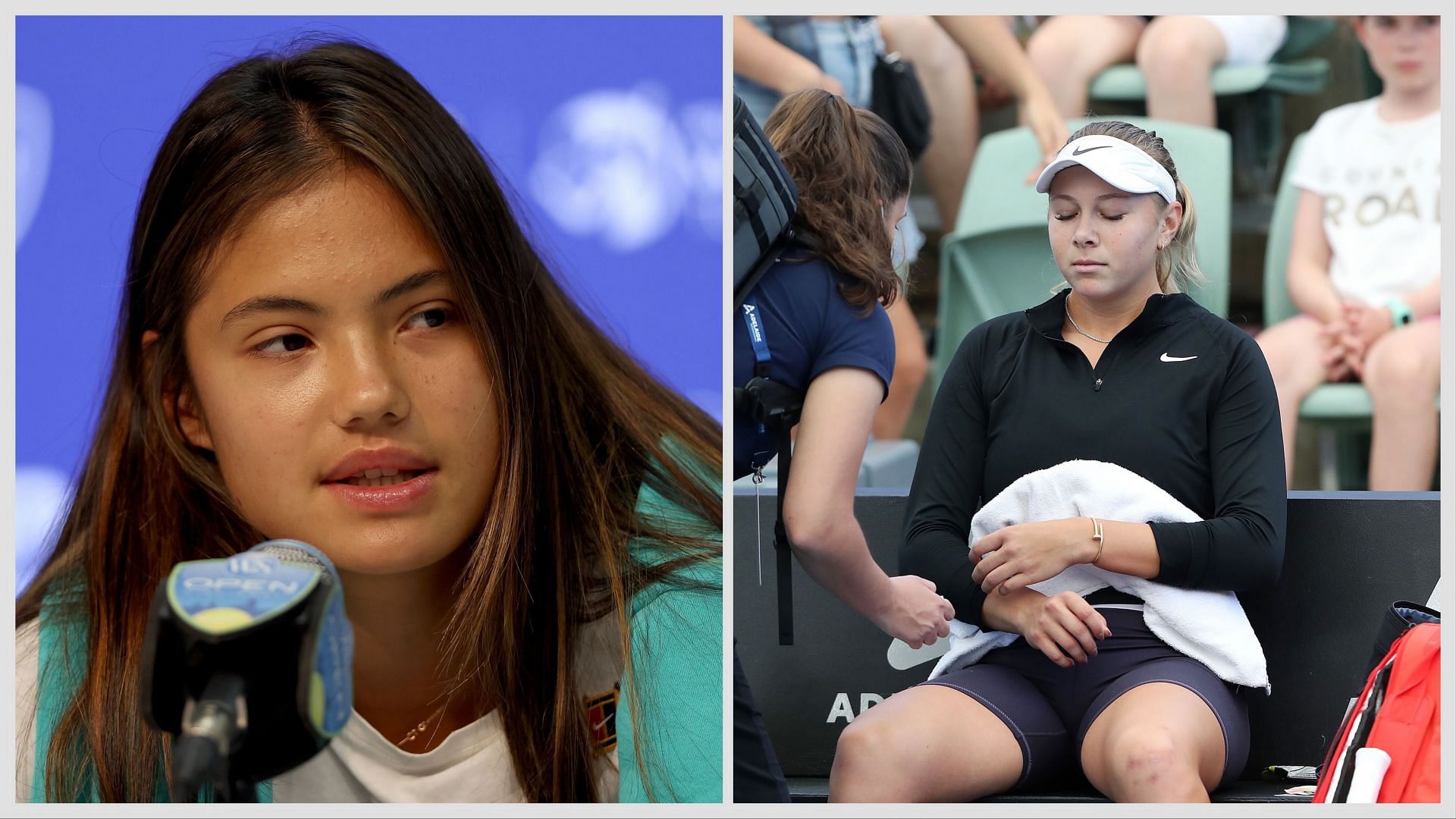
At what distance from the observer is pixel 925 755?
1880 millimetres

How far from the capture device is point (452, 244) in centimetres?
190

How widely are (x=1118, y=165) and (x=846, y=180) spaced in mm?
385

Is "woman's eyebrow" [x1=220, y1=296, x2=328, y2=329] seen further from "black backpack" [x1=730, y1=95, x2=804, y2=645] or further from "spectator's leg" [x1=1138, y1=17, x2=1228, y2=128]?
"spectator's leg" [x1=1138, y1=17, x2=1228, y2=128]

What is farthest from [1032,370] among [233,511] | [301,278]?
[233,511]

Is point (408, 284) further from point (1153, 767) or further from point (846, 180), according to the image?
Result: point (1153, 767)

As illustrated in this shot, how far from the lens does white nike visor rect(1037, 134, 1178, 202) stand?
1.95m

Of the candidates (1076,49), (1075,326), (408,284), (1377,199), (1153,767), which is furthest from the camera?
(1076,49)

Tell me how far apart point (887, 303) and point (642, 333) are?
0.37 meters

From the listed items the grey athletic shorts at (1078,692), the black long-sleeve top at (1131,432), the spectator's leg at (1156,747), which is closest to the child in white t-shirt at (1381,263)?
the black long-sleeve top at (1131,432)

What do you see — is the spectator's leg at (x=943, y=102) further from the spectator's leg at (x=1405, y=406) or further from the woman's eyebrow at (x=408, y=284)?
the woman's eyebrow at (x=408, y=284)

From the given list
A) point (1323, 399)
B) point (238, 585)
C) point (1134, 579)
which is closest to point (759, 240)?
point (1134, 579)

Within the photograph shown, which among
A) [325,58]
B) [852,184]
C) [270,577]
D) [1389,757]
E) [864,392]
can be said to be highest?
[325,58]

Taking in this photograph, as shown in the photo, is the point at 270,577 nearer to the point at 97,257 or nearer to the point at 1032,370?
the point at 97,257

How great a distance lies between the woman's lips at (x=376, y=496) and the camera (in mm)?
1841
